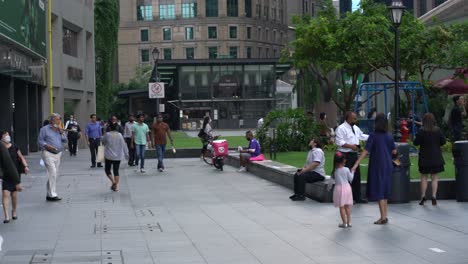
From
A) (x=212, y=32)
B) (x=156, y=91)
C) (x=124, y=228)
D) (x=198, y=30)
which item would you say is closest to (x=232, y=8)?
(x=212, y=32)

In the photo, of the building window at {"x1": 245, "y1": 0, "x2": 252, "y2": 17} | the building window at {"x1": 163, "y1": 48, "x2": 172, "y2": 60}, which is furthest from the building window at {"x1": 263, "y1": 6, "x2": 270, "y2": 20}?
the building window at {"x1": 163, "y1": 48, "x2": 172, "y2": 60}

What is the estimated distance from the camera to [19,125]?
121 ft

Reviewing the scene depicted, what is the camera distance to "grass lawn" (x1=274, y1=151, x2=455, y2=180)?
17391 mm

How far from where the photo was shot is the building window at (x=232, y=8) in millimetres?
113062

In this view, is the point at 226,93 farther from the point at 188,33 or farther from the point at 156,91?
the point at 156,91

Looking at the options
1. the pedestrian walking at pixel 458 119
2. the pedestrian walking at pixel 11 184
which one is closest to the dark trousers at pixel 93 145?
the pedestrian walking at pixel 458 119

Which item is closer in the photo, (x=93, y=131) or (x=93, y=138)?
(x=93, y=138)

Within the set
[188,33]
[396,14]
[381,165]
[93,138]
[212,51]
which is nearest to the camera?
[381,165]

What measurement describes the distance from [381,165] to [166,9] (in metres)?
104

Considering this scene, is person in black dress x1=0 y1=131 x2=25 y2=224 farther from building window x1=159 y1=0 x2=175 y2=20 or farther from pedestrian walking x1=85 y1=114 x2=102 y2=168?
building window x1=159 y1=0 x2=175 y2=20

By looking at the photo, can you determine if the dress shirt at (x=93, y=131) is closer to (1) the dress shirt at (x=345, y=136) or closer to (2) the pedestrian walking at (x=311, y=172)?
(2) the pedestrian walking at (x=311, y=172)

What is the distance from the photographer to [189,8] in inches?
4461

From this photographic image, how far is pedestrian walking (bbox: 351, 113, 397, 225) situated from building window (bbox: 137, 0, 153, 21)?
103680mm

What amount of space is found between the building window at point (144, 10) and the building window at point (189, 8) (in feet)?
15.8
